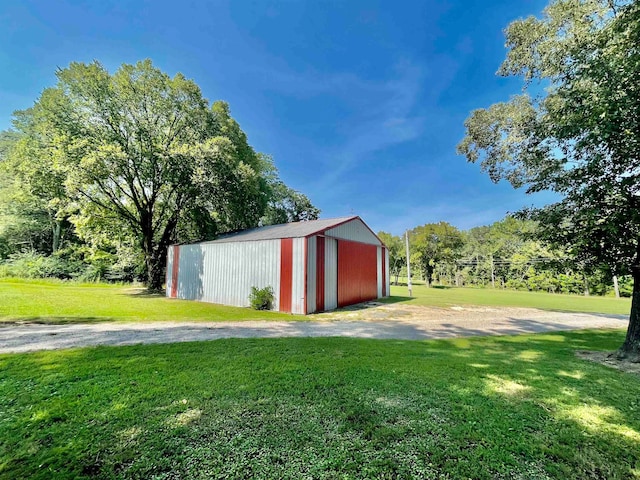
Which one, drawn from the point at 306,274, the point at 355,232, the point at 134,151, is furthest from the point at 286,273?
the point at 134,151

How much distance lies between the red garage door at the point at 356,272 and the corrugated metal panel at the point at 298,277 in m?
2.93

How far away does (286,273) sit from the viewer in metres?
11.2

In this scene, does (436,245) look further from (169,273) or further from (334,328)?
(169,273)

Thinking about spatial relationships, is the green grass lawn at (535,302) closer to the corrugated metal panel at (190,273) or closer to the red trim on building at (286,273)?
the red trim on building at (286,273)

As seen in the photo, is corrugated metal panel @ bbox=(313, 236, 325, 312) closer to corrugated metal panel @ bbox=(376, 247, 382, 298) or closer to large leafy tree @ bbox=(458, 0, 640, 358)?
corrugated metal panel @ bbox=(376, 247, 382, 298)

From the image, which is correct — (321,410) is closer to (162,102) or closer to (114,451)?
(114,451)

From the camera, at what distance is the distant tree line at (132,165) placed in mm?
14508

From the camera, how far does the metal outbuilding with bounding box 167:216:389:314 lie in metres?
11.0

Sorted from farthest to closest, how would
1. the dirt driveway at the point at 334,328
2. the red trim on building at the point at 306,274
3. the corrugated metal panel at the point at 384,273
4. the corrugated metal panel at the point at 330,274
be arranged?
1. the corrugated metal panel at the point at 384,273
2. the corrugated metal panel at the point at 330,274
3. the red trim on building at the point at 306,274
4. the dirt driveway at the point at 334,328

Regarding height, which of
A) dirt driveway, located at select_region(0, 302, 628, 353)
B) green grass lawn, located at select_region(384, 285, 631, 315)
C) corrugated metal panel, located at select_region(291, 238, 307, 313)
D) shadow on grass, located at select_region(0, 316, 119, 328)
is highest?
corrugated metal panel, located at select_region(291, 238, 307, 313)

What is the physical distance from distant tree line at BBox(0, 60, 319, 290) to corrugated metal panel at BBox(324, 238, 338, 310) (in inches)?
304

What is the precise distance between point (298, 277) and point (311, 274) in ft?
1.88

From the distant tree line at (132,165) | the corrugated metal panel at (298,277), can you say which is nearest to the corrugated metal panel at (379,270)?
the corrugated metal panel at (298,277)

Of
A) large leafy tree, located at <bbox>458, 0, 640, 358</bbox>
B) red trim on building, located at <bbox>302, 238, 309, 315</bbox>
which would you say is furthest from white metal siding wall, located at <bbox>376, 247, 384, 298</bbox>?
large leafy tree, located at <bbox>458, 0, 640, 358</bbox>
